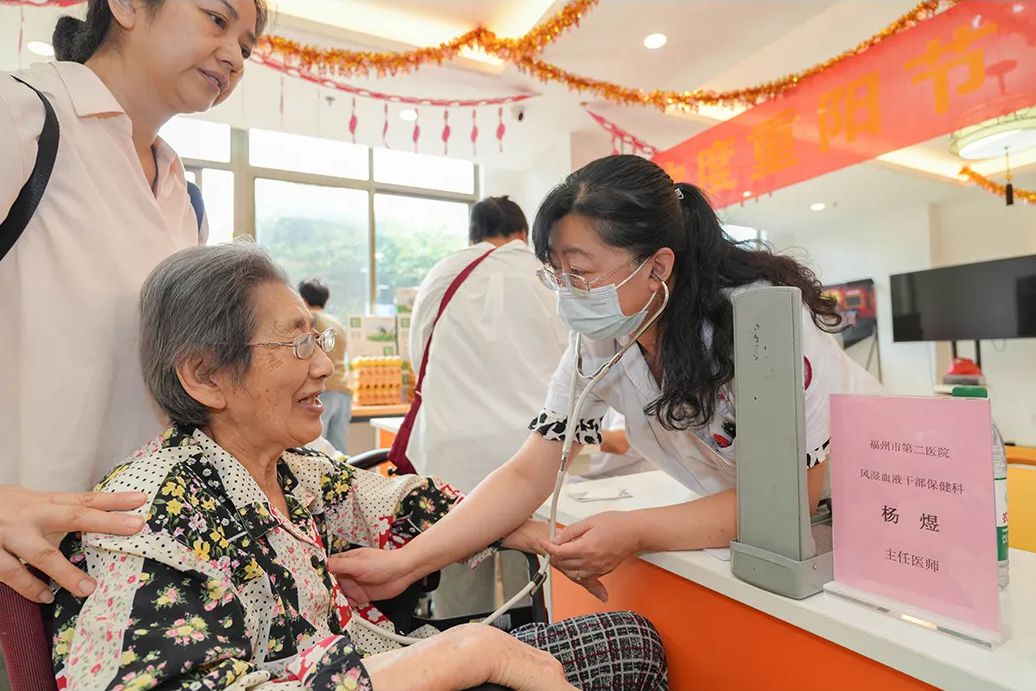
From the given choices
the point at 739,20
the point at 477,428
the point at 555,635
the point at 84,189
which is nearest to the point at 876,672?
the point at 555,635

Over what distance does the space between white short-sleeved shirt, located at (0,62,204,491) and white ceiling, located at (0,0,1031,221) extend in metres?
2.51

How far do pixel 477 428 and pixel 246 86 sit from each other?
3171mm

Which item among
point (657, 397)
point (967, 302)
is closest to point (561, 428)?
point (657, 397)

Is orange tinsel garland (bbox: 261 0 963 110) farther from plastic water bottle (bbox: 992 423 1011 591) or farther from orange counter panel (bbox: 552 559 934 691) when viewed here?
orange counter panel (bbox: 552 559 934 691)

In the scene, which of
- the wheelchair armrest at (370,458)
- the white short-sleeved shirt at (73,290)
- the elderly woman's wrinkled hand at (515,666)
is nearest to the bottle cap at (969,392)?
the elderly woman's wrinkled hand at (515,666)

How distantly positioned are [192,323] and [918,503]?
3.33 feet

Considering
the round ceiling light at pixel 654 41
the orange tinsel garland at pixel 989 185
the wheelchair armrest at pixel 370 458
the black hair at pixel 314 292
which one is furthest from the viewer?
the orange tinsel garland at pixel 989 185

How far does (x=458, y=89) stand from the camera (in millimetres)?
4070

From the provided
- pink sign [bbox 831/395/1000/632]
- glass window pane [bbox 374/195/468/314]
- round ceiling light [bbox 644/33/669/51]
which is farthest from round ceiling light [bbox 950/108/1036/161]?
glass window pane [bbox 374/195/468/314]

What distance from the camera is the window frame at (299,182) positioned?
5.40m

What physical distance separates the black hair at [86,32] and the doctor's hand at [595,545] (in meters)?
1.10

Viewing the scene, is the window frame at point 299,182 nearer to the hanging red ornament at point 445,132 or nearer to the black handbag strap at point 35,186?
the hanging red ornament at point 445,132

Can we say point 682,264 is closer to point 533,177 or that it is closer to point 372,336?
point 372,336

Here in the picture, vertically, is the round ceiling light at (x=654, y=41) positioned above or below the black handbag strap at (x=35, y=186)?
above
